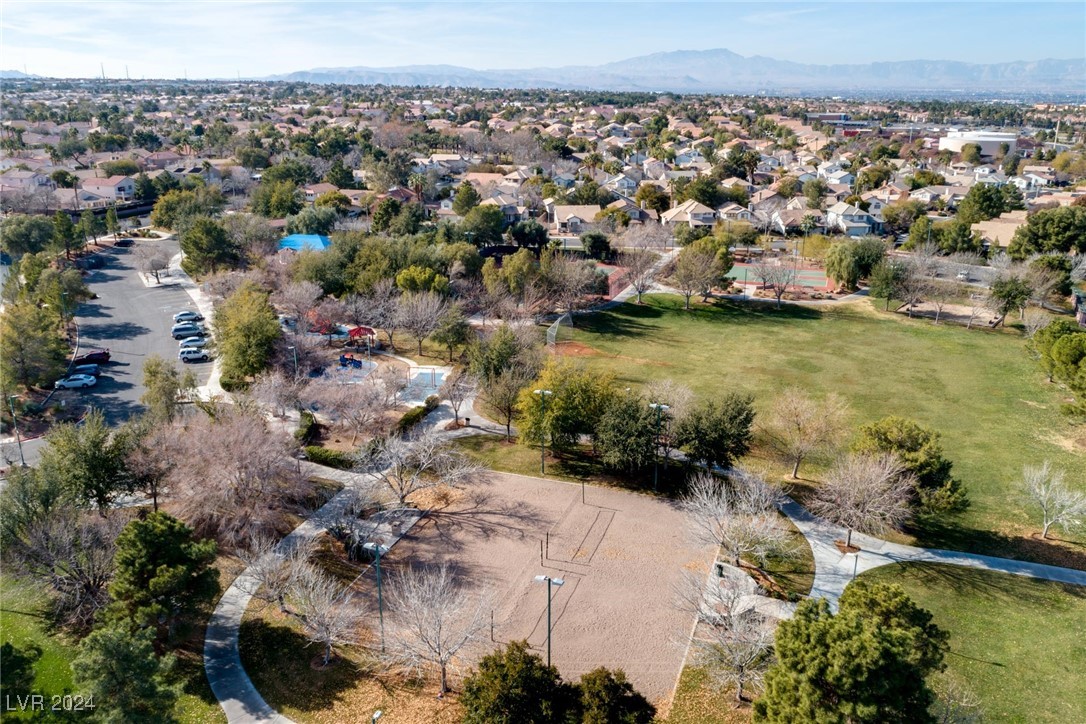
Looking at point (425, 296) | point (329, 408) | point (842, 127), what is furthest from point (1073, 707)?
point (842, 127)

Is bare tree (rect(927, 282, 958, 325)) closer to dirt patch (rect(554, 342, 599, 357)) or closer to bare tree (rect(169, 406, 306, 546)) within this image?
dirt patch (rect(554, 342, 599, 357))

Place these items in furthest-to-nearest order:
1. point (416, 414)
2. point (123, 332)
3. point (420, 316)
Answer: point (123, 332), point (420, 316), point (416, 414)

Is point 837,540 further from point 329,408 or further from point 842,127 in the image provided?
point 842,127

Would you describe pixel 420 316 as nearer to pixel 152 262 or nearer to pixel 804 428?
pixel 804 428

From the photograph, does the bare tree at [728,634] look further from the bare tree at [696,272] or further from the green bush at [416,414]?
the bare tree at [696,272]

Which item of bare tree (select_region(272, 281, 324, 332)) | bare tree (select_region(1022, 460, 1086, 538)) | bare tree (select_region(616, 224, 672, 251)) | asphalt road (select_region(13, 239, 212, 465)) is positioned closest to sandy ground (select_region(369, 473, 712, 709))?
bare tree (select_region(1022, 460, 1086, 538))

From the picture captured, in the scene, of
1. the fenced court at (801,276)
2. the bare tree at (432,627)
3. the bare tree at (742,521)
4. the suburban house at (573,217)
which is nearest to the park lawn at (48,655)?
the bare tree at (432,627)

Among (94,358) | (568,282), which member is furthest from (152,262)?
(568,282)
